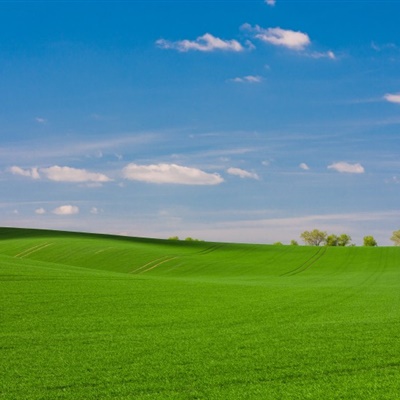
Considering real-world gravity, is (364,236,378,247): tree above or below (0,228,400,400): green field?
above

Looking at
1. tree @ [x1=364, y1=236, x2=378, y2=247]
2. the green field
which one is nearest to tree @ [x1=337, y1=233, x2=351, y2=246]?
tree @ [x1=364, y1=236, x2=378, y2=247]

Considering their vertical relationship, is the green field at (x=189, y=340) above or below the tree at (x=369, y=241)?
below

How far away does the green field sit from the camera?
8.39m

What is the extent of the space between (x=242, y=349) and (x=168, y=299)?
337 inches

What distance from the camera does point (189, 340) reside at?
466 inches

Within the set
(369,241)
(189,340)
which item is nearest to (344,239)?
(369,241)

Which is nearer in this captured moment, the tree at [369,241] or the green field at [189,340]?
the green field at [189,340]

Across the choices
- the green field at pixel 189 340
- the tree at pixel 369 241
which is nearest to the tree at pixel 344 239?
the tree at pixel 369 241

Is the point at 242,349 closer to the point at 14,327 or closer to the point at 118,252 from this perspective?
the point at 14,327

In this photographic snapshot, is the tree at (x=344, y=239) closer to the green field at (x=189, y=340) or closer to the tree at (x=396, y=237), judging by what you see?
the tree at (x=396, y=237)

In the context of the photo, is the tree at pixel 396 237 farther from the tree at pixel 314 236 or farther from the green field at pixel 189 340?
the green field at pixel 189 340

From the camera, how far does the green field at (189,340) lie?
27.5 ft

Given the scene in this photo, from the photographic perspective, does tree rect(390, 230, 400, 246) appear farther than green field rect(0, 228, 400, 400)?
Yes

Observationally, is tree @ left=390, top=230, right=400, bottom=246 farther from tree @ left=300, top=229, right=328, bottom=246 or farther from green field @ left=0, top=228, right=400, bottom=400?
green field @ left=0, top=228, right=400, bottom=400
